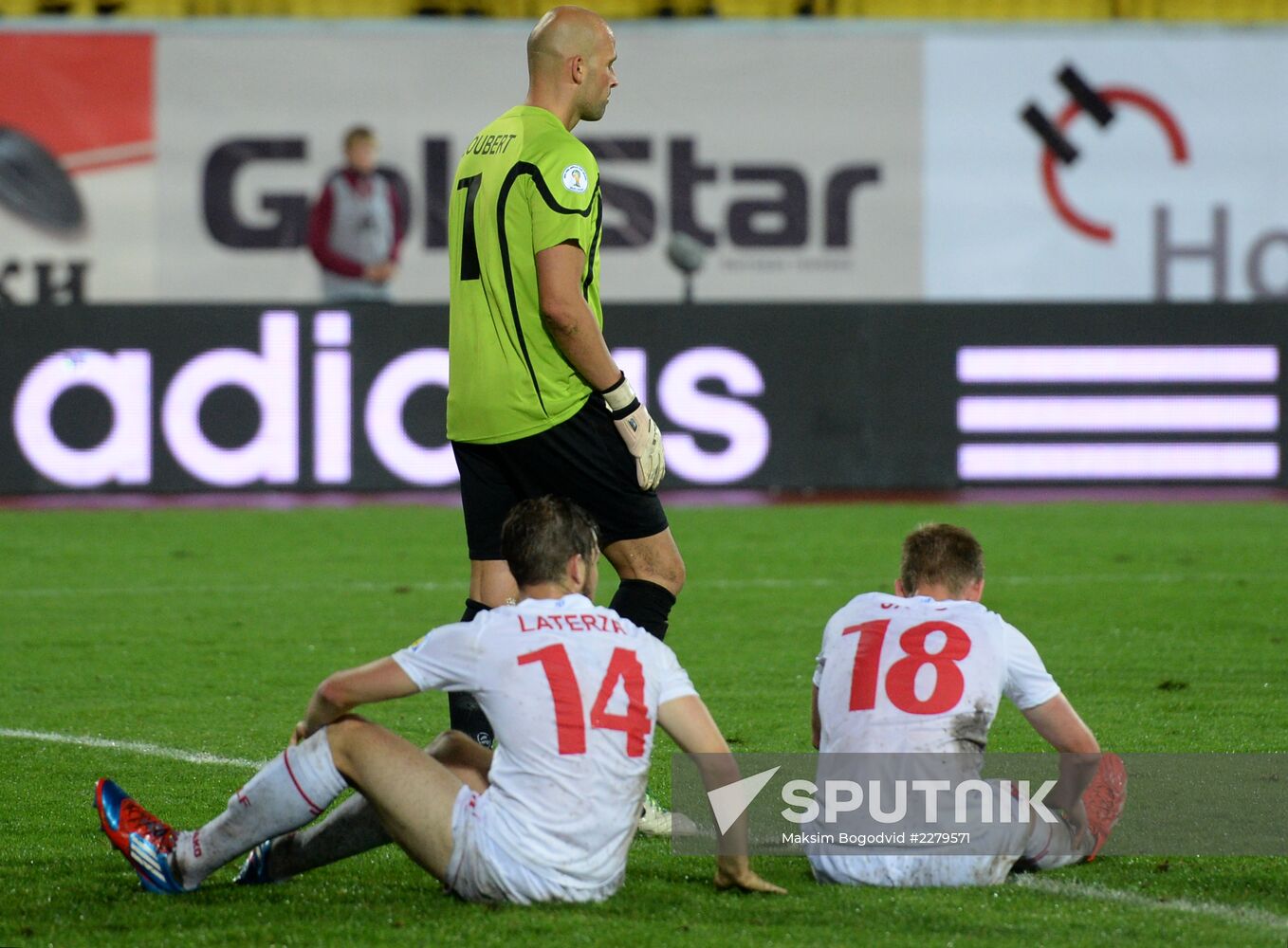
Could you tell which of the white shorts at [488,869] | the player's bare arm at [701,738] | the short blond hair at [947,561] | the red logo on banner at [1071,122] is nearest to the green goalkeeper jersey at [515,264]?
the short blond hair at [947,561]

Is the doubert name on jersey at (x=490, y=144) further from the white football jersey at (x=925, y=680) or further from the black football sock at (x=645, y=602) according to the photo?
the white football jersey at (x=925, y=680)

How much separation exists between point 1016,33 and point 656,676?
51.3 ft

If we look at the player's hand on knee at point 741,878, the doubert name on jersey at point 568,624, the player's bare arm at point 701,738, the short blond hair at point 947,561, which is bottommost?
the player's hand on knee at point 741,878

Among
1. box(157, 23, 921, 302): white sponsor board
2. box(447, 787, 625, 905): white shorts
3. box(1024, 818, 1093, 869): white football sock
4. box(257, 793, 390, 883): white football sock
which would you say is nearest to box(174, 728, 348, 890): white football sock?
box(257, 793, 390, 883): white football sock

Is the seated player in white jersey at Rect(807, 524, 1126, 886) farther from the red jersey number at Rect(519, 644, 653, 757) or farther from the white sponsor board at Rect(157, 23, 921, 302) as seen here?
the white sponsor board at Rect(157, 23, 921, 302)

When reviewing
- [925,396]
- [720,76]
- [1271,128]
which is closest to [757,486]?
[925,396]

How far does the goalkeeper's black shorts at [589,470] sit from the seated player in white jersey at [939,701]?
2.67ft

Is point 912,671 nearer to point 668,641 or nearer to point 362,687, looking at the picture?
point 362,687

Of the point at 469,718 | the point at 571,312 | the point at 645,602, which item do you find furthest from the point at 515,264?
the point at 469,718

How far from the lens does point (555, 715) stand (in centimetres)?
393

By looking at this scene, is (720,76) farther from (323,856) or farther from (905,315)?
(323,856)

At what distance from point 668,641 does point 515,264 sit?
10.6 feet

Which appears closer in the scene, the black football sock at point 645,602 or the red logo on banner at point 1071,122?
the black football sock at point 645,602

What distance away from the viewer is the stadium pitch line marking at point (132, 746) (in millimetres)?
5742
